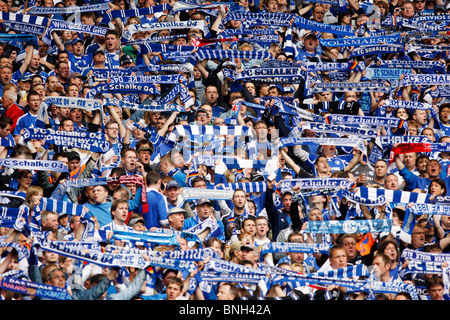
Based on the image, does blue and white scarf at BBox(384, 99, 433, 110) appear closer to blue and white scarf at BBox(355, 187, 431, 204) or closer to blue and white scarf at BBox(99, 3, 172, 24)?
blue and white scarf at BBox(355, 187, 431, 204)

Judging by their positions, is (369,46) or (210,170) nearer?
(210,170)

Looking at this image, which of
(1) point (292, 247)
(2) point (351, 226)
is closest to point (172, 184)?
(1) point (292, 247)

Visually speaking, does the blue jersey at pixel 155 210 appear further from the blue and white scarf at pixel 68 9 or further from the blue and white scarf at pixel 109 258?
the blue and white scarf at pixel 68 9

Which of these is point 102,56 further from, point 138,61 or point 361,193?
point 361,193

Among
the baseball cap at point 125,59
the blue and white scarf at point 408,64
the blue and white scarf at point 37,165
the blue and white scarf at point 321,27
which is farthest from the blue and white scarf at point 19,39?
the blue and white scarf at point 408,64

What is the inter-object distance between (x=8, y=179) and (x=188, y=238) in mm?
2688

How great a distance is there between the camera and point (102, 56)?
1370 cm

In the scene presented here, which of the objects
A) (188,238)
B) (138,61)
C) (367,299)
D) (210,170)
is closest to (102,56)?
(138,61)

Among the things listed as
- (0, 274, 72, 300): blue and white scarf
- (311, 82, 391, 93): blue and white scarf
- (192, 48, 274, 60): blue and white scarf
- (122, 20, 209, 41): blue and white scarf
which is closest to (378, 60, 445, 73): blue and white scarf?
(311, 82, 391, 93): blue and white scarf

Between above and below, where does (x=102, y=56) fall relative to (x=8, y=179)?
above

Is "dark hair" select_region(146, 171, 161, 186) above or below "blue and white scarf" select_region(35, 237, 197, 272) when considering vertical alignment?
above

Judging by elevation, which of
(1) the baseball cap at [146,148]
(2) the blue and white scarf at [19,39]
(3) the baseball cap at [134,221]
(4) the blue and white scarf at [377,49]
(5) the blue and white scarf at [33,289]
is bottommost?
(5) the blue and white scarf at [33,289]

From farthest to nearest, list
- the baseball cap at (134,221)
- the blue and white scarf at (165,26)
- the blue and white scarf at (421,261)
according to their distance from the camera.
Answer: the blue and white scarf at (165,26) → the baseball cap at (134,221) → the blue and white scarf at (421,261)

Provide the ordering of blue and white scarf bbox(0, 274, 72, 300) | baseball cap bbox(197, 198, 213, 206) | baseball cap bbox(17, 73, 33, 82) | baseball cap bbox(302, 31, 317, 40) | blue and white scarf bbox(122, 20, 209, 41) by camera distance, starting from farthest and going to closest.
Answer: baseball cap bbox(302, 31, 317, 40)
blue and white scarf bbox(122, 20, 209, 41)
baseball cap bbox(17, 73, 33, 82)
baseball cap bbox(197, 198, 213, 206)
blue and white scarf bbox(0, 274, 72, 300)
